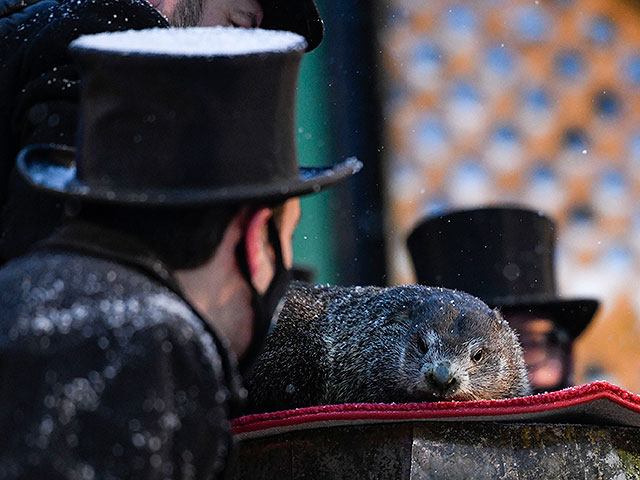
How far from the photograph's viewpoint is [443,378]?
235 cm

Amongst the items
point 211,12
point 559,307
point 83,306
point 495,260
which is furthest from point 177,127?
point 559,307

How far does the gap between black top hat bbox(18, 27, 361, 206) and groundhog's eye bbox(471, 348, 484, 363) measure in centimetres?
121

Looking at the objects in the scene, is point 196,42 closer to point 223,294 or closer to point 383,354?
point 223,294

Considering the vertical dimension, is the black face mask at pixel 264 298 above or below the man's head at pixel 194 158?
below

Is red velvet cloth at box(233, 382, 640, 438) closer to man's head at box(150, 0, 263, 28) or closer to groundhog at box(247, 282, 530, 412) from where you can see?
groundhog at box(247, 282, 530, 412)

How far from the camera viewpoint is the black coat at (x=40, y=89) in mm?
1792

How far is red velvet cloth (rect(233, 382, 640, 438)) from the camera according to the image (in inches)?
71.8

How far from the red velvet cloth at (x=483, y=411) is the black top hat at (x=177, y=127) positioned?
55 centimetres

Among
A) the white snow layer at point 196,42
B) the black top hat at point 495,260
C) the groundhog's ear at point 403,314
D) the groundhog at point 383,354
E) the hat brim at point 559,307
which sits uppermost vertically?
the white snow layer at point 196,42

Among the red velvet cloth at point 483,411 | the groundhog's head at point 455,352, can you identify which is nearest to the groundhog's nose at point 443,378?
the groundhog's head at point 455,352

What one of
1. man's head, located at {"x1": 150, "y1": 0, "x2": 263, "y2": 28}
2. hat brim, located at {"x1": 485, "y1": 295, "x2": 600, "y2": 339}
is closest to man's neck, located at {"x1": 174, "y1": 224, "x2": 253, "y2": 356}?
man's head, located at {"x1": 150, "y1": 0, "x2": 263, "y2": 28}

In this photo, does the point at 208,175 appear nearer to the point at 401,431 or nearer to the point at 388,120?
the point at 401,431

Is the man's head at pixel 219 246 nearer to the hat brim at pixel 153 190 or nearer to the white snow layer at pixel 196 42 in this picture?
the hat brim at pixel 153 190

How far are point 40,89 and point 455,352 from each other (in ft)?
3.88
